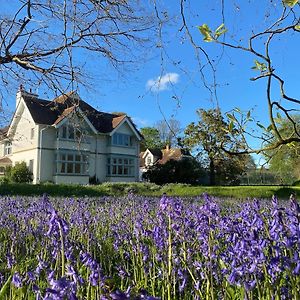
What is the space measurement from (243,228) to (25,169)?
106 ft

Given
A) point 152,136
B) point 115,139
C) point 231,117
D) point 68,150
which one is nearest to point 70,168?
point 68,150

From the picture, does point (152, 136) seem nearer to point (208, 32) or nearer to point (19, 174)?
point (19, 174)

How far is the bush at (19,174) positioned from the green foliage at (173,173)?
1112 cm

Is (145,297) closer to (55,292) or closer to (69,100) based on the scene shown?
(55,292)

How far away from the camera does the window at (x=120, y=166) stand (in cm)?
3850

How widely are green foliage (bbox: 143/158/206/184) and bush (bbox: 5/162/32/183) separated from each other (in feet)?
36.5

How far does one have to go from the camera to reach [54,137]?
35125 millimetres

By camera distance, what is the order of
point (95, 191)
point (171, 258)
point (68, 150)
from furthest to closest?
point (68, 150), point (95, 191), point (171, 258)

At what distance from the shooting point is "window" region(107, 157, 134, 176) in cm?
3850

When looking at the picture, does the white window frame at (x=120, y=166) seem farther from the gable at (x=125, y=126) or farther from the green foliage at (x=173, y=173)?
the gable at (x=125, y=126)

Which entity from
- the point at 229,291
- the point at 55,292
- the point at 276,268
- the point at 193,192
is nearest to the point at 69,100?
the point at 229,291

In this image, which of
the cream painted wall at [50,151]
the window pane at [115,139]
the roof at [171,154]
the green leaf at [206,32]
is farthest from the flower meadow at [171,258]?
the roof at [171,154]

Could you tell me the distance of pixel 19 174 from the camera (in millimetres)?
32938

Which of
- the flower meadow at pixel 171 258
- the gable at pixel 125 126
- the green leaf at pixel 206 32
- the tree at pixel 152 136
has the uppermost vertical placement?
the tree at pixel 152 136
